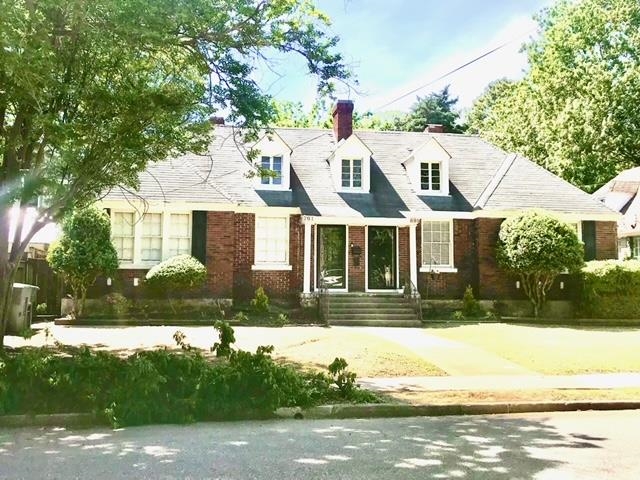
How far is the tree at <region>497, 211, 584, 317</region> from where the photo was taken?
18891mm

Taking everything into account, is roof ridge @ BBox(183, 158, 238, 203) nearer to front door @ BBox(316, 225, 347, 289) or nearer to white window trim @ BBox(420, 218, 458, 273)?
front door @ BBox(316, 225, 347, 289)

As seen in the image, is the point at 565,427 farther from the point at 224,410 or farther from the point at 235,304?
the point at 235,304

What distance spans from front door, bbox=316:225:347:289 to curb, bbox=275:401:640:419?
1291 cm

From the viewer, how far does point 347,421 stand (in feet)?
24.5

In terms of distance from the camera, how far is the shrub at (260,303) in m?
19.1

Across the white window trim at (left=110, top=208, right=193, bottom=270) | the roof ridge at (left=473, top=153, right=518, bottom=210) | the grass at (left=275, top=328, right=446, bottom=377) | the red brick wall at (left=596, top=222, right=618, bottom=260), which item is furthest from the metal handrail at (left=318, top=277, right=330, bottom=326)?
the red brick wall at (left=596, top=222, right=618, bottom=260)

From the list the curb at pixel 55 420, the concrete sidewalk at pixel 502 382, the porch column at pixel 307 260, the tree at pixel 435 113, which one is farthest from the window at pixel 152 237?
the tree at pixel 435 113

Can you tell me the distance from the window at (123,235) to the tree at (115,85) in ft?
27.6

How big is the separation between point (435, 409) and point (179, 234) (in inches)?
526

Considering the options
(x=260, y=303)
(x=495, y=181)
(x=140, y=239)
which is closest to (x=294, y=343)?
(x=260, y=303)

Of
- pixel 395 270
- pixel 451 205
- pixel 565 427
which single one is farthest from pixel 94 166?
pixel 451 205

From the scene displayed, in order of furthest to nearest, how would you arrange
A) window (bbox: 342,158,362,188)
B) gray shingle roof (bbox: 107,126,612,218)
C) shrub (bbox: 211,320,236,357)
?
1. window (bbox: 342,158,362,188)
2. gray shingle roof (bbox: 107,126,612,218)
3. shrub (bbox: 211,320,236,357)

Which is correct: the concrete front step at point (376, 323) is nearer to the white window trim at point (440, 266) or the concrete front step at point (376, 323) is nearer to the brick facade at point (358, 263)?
the brick facade at point (358, 263)

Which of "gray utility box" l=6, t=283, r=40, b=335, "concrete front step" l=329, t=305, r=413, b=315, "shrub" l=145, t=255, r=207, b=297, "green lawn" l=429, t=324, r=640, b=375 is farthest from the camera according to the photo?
"concrete front step" l=329, t=305, r=413, b=315
